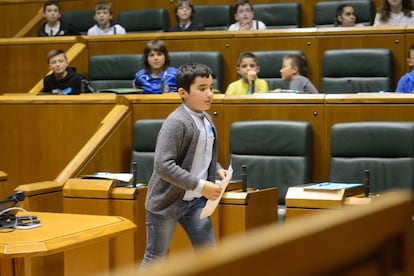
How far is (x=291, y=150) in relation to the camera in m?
2.16

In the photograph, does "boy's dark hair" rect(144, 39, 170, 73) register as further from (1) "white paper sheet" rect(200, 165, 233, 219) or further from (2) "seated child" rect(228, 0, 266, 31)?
(1) "white paper sheet" rect(200, 165, 233, 219)

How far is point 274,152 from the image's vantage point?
7.14 feet

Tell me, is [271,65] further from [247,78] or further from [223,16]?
[223,16]

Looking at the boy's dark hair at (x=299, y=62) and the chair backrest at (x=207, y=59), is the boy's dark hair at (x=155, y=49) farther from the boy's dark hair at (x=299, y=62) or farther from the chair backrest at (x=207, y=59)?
the boy's dark hair at (x=299, y=62)

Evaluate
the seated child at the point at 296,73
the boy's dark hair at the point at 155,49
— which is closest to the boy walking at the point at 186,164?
the seated child at the point at 296,73

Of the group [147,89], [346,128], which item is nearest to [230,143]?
[346,128]

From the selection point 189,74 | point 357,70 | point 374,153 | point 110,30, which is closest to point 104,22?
point 110,30

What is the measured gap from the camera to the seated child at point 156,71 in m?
2.69

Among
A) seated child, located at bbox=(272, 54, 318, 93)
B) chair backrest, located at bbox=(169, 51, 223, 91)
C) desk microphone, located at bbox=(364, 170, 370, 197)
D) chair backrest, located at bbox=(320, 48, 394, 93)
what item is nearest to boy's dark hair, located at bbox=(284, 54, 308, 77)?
seated child, located at bbox=(272, 54, 318, 93)

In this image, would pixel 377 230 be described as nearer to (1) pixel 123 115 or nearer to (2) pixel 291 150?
(2) pixel 291 150

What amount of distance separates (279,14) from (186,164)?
→ 1911mm

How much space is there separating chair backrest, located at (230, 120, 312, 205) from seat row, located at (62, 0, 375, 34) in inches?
49.7

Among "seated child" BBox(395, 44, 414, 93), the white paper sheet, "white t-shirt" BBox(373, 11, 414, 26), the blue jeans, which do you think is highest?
"white t-shirt" BBox(373, 11, 414, 26)

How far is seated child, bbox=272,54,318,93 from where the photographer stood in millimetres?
2561
